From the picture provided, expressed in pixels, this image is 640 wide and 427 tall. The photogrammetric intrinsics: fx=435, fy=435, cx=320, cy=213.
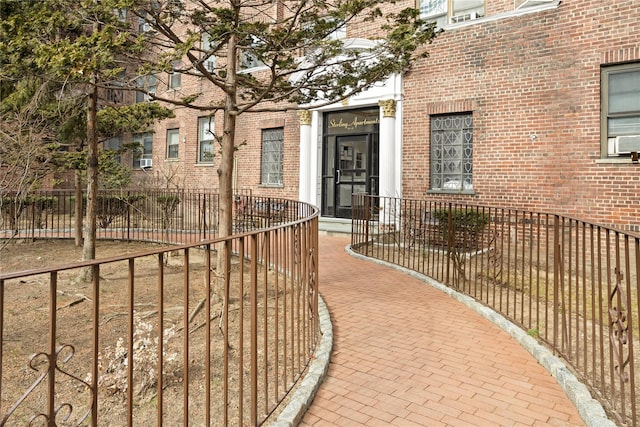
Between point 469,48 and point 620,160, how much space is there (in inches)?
156

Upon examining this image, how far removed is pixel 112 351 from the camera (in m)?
3.93

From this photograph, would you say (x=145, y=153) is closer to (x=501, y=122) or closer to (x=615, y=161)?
(x=501, y=122)

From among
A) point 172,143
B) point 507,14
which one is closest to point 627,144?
point 507,14

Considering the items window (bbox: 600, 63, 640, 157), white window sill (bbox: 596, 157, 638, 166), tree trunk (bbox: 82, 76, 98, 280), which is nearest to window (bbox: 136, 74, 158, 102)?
tree trunk (bbox: 82, 76, 98, 280)

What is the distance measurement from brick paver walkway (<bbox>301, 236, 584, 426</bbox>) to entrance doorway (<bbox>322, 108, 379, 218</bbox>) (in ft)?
21.2

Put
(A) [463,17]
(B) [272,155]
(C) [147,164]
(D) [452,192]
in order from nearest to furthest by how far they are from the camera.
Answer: (D) [452,192]
(A) [463,17]
(B) [272,155]
(C) [147,164]

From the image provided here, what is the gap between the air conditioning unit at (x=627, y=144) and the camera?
7.82 m

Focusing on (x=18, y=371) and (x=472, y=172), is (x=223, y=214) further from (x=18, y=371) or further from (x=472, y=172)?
(x=472, y=172)

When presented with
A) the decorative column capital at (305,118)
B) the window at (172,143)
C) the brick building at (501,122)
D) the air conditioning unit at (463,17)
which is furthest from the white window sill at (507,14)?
the window at (172,143)

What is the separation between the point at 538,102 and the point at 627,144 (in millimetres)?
1823

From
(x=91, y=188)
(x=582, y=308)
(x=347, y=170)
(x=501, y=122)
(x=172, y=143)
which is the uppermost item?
(x=172, y=143)

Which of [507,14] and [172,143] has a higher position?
[507,14]

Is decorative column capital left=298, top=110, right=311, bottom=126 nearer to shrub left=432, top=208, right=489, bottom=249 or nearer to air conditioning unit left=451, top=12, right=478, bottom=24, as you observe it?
air conditioning unit left=451, top=12, right=478, bottom=24

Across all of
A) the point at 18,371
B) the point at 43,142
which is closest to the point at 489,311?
the point at 18,371
